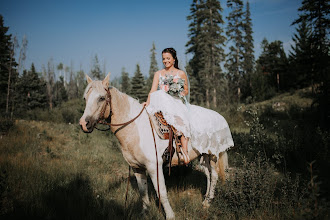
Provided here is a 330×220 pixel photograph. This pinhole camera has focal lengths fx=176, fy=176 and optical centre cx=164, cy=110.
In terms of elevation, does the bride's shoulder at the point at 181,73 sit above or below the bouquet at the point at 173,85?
above

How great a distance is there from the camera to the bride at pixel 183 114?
126 inches

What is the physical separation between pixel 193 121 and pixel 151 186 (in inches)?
100

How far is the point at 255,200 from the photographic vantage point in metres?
3.13

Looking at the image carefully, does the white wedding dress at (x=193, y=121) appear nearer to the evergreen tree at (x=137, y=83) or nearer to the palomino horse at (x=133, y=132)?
the palomino horse at (x=133, y=132)

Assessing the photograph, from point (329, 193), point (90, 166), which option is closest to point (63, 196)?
point (90, 166)

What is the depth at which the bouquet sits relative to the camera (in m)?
3.49

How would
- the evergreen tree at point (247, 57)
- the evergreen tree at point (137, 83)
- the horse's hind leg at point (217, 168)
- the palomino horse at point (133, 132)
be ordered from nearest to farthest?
the palomino horse at point (133, 132)
the horse's hind leg at point (217, 168)
the evergreen tree at point (247, 57)
the evergreen tree at point (137, 83)

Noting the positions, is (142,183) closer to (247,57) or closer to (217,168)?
(217,168)

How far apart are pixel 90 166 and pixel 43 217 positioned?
3206mm

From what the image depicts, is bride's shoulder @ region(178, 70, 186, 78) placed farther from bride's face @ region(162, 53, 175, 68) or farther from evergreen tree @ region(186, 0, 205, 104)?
evergreen tree @ region(186, 0, 205, 104)

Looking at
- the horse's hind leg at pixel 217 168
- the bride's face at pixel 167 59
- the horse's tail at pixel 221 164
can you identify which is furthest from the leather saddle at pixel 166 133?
the horse's tail at pixel 221 164

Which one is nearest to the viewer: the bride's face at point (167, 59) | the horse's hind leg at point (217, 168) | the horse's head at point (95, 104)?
the horse's head at point (95, 104)

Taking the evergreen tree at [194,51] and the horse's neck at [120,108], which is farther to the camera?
the evergreen tree at [194,51]

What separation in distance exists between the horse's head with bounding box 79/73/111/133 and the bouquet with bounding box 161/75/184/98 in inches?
47.9
